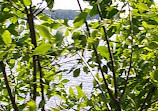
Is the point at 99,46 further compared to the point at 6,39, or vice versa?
the point at 99,46

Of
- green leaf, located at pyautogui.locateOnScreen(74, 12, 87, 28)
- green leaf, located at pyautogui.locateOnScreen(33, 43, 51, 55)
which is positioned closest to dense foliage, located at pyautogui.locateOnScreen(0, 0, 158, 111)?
green leaf, located at pyautogui.locateOnScreen(74, 12, 87, 28)

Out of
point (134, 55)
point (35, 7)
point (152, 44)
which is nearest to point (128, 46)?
point (134, 55)

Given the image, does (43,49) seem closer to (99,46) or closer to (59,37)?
(59,37)

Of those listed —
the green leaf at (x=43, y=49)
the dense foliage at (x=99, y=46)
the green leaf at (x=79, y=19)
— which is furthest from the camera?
the dense foliage at (x=99, y=46)

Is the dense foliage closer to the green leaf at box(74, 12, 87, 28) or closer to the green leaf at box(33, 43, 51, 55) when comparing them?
the green leaf at box(74, 12, 87, 28)

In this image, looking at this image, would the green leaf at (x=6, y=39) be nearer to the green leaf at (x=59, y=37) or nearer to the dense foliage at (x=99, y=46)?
the dense foliage at (x=99, y=46)

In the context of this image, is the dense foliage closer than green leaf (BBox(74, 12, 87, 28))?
No

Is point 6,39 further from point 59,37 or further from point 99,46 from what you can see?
point 99,46

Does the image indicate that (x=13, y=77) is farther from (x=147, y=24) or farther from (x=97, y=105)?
(x=147, y=24)

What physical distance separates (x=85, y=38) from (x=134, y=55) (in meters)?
0.36

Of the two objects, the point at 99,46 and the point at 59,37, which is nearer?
the point at 59,37

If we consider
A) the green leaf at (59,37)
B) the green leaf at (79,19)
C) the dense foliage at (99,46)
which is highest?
the green leaf at (79,19)

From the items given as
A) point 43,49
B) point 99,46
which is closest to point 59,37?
point 43,49

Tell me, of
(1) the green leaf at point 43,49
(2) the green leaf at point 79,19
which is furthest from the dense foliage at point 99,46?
(1) the green leaf at point 43,49
